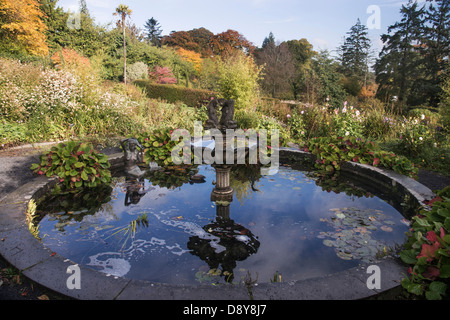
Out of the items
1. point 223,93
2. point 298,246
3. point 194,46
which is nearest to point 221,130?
point 298,246

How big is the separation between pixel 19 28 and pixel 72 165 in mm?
16963

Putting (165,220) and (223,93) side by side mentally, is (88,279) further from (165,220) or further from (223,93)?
(223,93)

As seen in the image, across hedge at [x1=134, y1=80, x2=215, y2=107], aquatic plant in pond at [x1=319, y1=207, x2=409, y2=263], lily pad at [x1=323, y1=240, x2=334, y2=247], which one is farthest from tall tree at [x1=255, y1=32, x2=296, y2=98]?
lily pad at [x1=323, y1=240, x2=334, y2=247]

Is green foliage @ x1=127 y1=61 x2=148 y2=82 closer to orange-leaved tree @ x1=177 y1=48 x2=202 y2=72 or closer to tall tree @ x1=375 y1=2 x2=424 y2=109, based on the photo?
orange-leaved tree @ x1=177 y1=48 x2=202 y2=72

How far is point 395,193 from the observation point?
13.2 feet

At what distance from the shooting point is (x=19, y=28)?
52.2 feet

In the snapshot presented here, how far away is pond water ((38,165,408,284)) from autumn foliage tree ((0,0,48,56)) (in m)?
17.1

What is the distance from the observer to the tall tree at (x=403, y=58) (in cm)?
2203

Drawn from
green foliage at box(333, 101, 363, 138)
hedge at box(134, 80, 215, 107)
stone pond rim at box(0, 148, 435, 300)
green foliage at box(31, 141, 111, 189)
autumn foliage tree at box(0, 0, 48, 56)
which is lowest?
stone pond rim at box(0, 148, 435, 300)

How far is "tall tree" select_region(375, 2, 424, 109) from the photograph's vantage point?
22031mm

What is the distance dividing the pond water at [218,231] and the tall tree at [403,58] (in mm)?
21285

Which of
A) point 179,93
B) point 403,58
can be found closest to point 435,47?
point 403,58

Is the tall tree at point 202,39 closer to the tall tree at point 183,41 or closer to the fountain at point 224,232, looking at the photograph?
the tall tree at point 183,41

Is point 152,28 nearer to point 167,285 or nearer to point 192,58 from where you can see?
point 192,58
